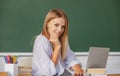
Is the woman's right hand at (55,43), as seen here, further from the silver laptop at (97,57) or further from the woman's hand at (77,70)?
the silver laptop at (97,57)

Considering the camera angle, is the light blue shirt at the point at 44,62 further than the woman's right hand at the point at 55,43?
No

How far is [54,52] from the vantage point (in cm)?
211

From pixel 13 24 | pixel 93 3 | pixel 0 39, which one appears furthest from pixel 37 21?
pixel 93 3

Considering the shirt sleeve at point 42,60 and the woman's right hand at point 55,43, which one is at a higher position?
the woman's right hand at point 55,43

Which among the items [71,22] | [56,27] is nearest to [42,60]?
[56,27]

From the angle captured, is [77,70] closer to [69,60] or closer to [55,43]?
[69,60]

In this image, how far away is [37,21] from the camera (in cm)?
316

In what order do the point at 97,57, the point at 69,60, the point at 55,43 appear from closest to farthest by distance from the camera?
1. the point at 55,43
2. the point at 69,60
3. the point at 97,57

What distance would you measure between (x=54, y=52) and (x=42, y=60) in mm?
116

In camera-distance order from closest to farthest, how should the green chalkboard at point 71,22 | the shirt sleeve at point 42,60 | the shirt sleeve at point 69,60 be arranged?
the shirt sleeve at point 42,60
the shirt sleeve at point 69,60
the green chalkboard at point 71,22

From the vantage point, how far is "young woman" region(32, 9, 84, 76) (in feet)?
6.77

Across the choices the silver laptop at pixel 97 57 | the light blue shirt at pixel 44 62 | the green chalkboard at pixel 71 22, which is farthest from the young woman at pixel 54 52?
the green chalkboard at pixel 71 22

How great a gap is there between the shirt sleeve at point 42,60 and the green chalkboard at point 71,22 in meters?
0.97

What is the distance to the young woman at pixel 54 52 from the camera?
6.77 ft
